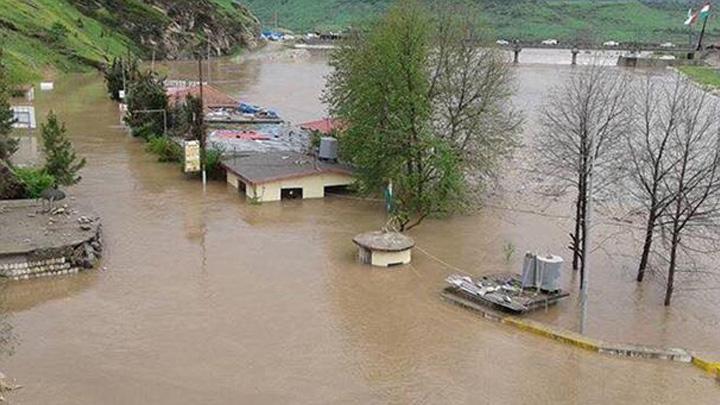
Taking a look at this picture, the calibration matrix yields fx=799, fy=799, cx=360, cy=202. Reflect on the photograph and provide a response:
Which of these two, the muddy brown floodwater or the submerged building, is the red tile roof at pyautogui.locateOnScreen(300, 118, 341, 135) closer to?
the submerged building

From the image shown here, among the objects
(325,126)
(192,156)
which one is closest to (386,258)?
(192,156)

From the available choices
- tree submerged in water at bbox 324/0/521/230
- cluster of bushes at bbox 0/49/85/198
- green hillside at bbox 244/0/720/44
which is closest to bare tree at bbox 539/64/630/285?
tree submerged in water at bbox 324/0/521/230

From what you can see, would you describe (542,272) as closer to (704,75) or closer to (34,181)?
(34,181)

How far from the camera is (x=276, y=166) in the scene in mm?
35406

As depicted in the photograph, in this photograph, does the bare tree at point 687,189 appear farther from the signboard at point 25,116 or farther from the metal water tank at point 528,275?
the signboard at point 25,116

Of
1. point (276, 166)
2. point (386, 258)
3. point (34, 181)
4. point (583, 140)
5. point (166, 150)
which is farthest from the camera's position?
point (166, 150)

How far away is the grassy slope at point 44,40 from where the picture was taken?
2766 inches

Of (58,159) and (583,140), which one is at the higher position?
(583,140)

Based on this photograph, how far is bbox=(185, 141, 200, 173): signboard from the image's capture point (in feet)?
115

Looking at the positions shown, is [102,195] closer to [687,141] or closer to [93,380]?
[93,380]

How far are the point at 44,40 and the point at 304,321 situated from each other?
66.9m

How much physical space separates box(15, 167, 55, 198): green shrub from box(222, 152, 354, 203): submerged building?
7.77m

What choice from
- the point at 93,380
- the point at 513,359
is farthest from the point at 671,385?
the point at 93,380

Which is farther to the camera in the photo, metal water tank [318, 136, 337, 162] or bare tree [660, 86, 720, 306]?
metal water tank [318, 136, 337, 162]
